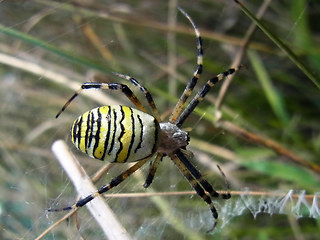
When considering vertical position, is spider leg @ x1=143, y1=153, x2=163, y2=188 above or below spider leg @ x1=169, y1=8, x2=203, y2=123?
below

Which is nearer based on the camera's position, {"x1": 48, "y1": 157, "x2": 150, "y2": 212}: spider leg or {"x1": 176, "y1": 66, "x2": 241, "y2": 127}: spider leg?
{"x1": 48, "y1": 157, "x2": 150, "y2": 212}: spider leg

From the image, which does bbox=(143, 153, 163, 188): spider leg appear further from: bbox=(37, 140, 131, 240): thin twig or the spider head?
bbox=(37, 140, 131, 240): thin twig

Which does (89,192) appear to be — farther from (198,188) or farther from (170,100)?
(170,100)

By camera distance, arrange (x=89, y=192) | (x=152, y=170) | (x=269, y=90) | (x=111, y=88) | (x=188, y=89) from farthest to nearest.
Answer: (x=269, y=90) → (x=188, y=89) → (x=152, y=170) → (x=111, y=88) → (x=89, y=192)

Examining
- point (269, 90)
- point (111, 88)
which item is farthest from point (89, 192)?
point (269, 90)

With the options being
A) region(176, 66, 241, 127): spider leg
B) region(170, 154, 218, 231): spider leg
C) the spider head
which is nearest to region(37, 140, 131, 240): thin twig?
the spider head

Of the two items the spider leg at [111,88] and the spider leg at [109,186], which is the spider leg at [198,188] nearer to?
the spider leg at [109,186]
